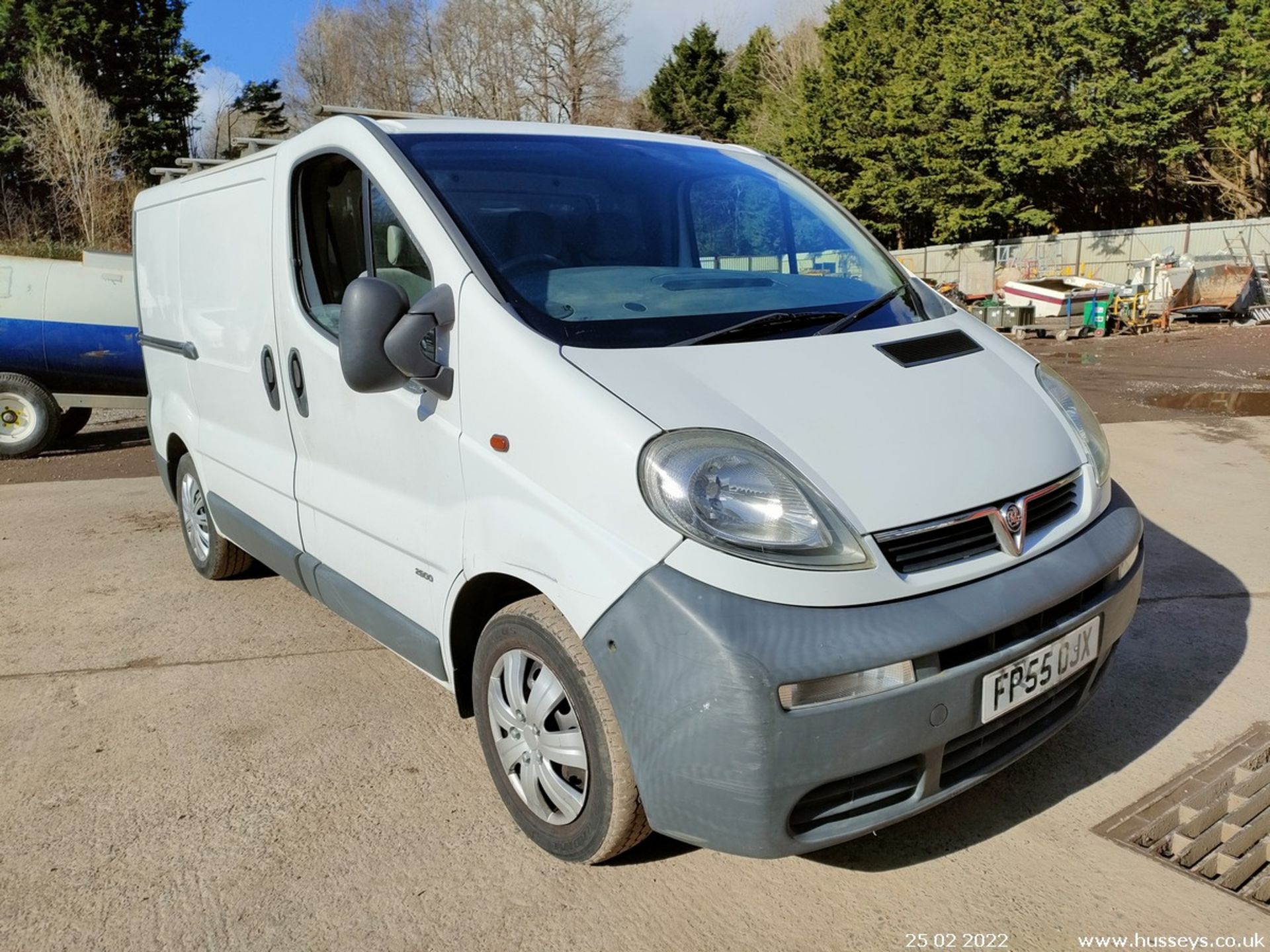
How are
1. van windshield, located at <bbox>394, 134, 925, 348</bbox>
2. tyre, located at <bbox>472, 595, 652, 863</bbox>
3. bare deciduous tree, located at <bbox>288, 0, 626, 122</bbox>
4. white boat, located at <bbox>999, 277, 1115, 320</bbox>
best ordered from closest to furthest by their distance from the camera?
tyre, located at <bbox>472, 595, 652, 863</bbox> < van windshield, located at <bbox>394, 134, 925, 348</bbox> < white boat, located at <bbox>999, 277, 1115, 320</bbox> < bare deciduous tree, located at <bbox>288, 0, 626, 122</bbox>

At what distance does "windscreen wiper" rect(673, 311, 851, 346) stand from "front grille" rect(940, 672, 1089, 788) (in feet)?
3.76

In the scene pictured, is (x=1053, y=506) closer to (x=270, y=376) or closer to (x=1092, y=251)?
(x=270, y=376)

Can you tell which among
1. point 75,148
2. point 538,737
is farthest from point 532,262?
point 75,148

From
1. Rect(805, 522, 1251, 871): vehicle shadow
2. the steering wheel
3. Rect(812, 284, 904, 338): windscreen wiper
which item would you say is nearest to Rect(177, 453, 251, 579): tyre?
the steering wheel

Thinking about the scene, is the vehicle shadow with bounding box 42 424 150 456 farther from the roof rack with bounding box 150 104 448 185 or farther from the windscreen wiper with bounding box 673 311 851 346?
the windscreen wiper with bounding box 673 311 851 346

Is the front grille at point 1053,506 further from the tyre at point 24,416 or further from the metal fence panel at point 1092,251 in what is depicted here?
the metal fence panel at point 1092,251

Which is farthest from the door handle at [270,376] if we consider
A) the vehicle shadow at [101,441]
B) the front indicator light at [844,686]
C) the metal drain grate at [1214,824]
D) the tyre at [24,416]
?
the tyre at [24,416]

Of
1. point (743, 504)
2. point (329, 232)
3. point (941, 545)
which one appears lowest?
point (941, 545)

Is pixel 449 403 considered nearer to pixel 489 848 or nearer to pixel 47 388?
pixel 489 848

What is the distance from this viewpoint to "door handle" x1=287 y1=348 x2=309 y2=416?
11.1 ft

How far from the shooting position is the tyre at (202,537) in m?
4.90

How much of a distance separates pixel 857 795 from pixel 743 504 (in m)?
0.70

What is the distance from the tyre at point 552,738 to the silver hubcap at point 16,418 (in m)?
8.59

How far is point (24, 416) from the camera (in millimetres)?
9555
